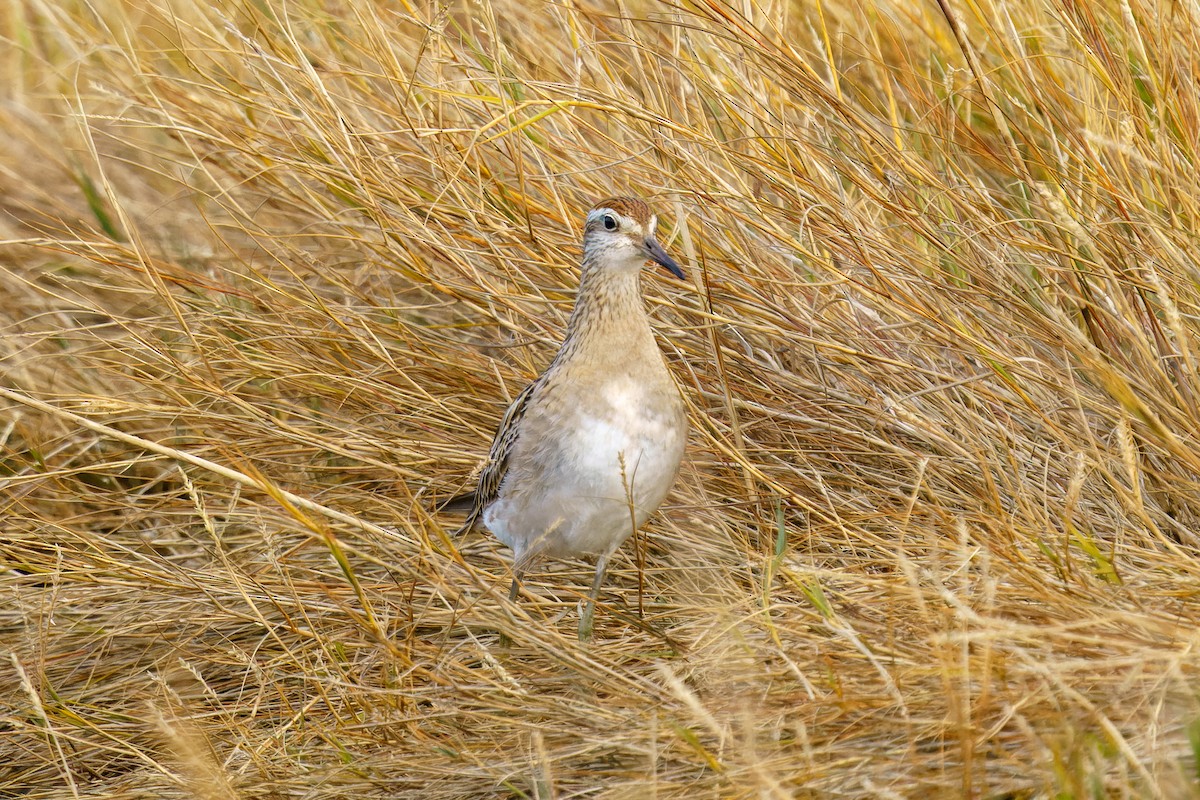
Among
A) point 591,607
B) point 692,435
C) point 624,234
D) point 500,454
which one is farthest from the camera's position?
point 692,435

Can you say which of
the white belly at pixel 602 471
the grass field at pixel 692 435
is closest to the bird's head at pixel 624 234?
the grass field at pixel 692 435

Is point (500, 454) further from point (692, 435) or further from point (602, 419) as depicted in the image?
point (692, 435)

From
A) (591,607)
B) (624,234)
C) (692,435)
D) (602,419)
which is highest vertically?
(624,234)

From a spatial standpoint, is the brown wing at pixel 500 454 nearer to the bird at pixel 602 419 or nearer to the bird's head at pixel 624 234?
the bird at pixel 602 419

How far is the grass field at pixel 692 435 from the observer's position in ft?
10.2

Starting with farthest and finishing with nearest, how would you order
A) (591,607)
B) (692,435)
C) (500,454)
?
(692,435) → (500,454) → (591,607)

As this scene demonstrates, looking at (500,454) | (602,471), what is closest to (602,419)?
(602,471)

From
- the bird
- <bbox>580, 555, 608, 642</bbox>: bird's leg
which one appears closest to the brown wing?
the bird

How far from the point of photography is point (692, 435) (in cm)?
464

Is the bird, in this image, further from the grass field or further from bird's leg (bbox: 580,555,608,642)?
the grass field

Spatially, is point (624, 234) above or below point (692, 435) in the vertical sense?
above

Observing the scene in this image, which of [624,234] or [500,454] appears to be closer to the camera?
[624,234]

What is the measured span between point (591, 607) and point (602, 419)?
1.72 ft

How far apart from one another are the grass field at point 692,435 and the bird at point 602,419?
0.14m
